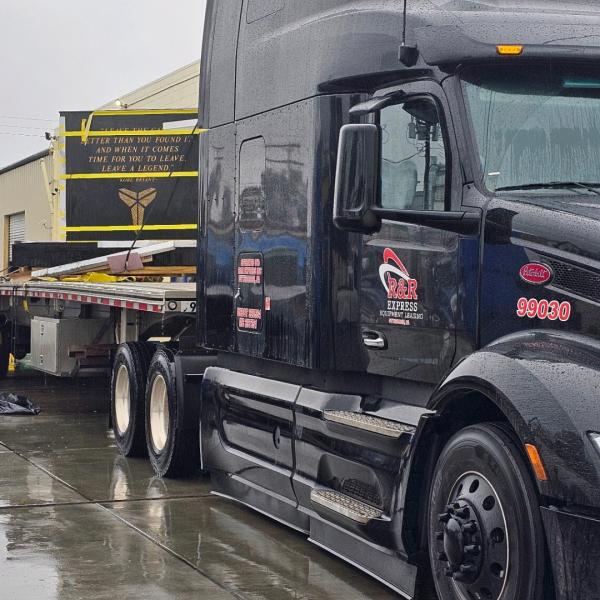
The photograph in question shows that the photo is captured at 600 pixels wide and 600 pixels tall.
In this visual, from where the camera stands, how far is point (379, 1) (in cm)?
643

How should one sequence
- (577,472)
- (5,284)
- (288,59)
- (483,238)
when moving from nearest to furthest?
(577,472), (483,238), (288,59), (5,284)

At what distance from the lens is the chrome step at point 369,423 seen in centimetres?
590

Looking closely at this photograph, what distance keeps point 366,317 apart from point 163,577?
5.58 feet

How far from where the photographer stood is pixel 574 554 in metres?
4.55

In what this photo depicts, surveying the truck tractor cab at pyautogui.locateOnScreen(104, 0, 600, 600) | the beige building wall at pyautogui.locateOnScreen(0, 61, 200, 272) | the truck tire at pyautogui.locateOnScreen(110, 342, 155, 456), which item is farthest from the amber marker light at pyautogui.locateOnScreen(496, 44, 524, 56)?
the beige building wall at pyautogui.locateOnScreen(0, 61, 200, 272)

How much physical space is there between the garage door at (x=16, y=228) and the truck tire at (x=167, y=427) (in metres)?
29.2

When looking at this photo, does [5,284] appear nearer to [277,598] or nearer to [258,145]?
[258,145]

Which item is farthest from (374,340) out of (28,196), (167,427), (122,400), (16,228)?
(16,228)

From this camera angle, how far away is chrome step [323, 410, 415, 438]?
5902 millimetres

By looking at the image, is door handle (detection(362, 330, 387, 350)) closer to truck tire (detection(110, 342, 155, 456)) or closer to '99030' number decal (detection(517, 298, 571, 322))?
'99030' number decal (detection(517, 298, 571, 322))

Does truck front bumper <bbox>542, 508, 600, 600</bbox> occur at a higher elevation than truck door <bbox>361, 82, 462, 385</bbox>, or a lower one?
lower

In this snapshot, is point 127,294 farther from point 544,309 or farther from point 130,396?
point 544,309

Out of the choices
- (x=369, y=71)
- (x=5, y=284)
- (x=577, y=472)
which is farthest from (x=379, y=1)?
(x=5, y=284)

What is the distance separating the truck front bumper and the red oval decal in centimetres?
101
